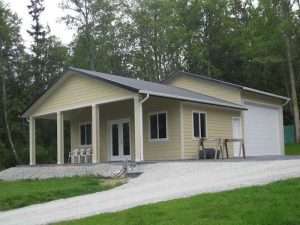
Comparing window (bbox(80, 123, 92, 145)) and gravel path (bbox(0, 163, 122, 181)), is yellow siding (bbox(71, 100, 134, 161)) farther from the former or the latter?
gravel path (bbox(0, 163, 122, 181))

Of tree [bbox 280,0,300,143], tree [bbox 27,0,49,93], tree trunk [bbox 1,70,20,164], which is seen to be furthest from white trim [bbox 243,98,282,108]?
tree [bbox 27,0,49,93]

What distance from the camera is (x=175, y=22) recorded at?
134ft

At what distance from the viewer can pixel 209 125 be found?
19812 millimetres

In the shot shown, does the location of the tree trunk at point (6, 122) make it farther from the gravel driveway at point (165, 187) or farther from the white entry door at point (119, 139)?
the gravel driveway at point (165, 187)

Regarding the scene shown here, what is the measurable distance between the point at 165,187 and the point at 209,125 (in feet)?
30.0

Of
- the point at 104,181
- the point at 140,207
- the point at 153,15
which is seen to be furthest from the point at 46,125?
the point at 140,207

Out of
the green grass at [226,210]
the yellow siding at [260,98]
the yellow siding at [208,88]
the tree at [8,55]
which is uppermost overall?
the tree at [8,55]

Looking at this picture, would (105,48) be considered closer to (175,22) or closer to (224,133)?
(175,22)

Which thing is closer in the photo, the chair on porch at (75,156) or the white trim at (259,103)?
the chair on porch at (75,156)

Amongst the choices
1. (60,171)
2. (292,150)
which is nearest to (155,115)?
(60,171)

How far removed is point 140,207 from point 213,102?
12.1 m

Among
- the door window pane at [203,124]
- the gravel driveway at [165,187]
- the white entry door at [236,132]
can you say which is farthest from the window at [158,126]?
the gravel driveway at [165,187]

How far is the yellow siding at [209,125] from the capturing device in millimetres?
18656

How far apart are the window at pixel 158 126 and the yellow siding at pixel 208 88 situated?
14.0ft
